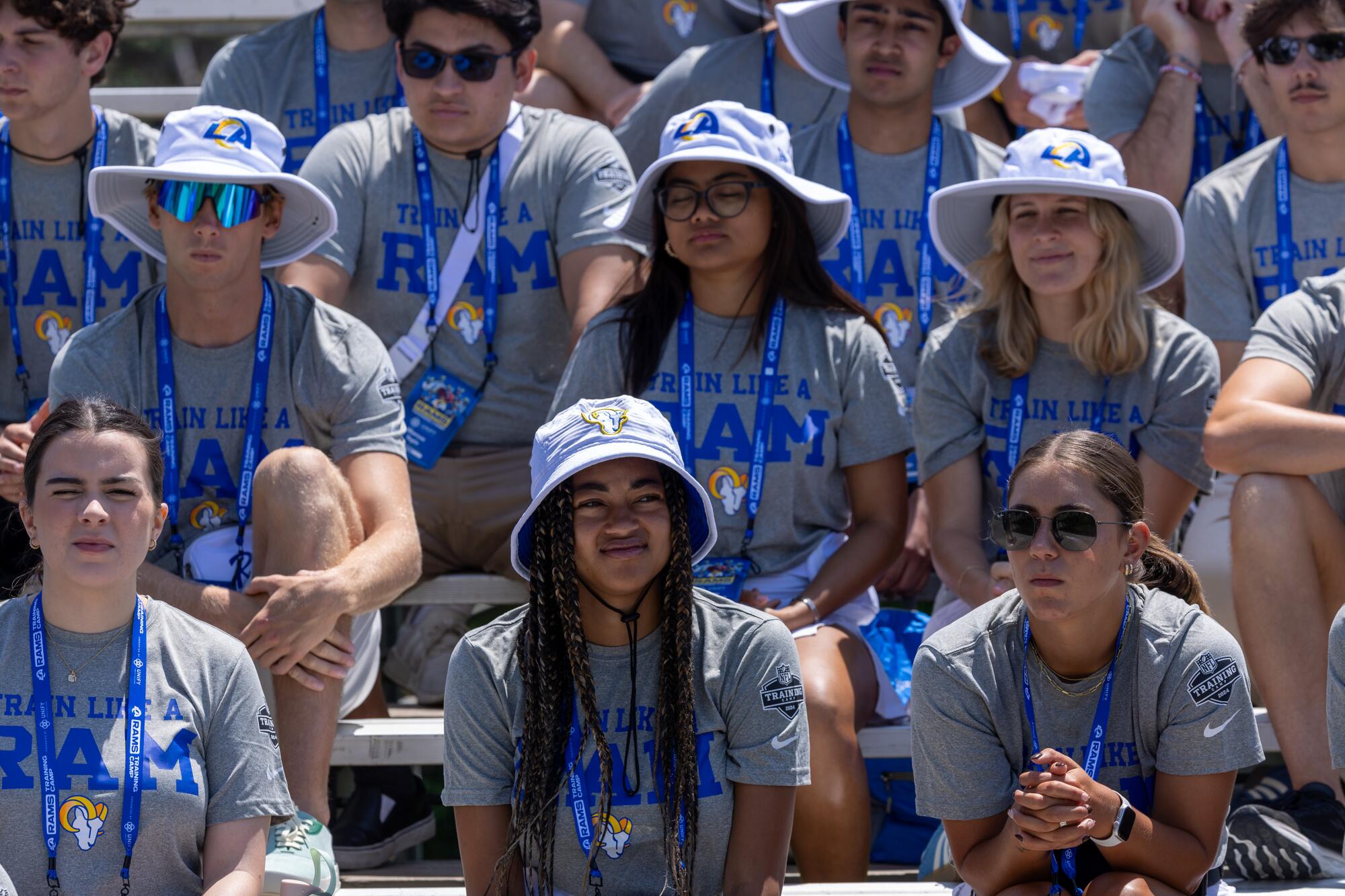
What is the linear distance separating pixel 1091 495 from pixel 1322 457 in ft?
3.36

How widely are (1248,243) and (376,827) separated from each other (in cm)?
270

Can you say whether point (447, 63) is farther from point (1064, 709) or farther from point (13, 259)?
point (1064, 709)

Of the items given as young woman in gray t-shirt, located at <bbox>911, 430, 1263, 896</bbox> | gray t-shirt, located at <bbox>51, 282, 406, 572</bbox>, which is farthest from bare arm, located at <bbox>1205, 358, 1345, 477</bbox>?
gray t-shirt, located at <bbox>51, 282, 406, 572</bbox>

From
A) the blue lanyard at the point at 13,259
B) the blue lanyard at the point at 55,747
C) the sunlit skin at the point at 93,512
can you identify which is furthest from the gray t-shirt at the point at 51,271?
the blue lanyard at the point at 55,747

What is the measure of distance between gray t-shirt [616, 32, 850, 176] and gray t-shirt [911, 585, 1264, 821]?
2713 mm

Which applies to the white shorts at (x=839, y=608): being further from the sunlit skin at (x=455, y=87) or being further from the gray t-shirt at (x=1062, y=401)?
the sunlit skin at (x=455, y=87)

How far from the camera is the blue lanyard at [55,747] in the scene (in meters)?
2.92

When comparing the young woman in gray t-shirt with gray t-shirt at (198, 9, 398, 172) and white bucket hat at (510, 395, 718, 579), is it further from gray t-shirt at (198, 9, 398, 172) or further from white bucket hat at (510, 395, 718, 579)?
gray t-shirt at (198, 9, 398, 172)

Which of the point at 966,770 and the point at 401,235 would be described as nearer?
the point at 966,770

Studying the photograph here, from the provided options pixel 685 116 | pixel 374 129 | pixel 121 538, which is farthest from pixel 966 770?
pixel 374 129

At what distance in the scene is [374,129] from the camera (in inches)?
197

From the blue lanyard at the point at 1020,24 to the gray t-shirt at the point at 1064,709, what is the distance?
3.18 m

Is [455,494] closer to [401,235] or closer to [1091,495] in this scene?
[401,235]

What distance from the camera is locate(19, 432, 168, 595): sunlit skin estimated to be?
2986mm
